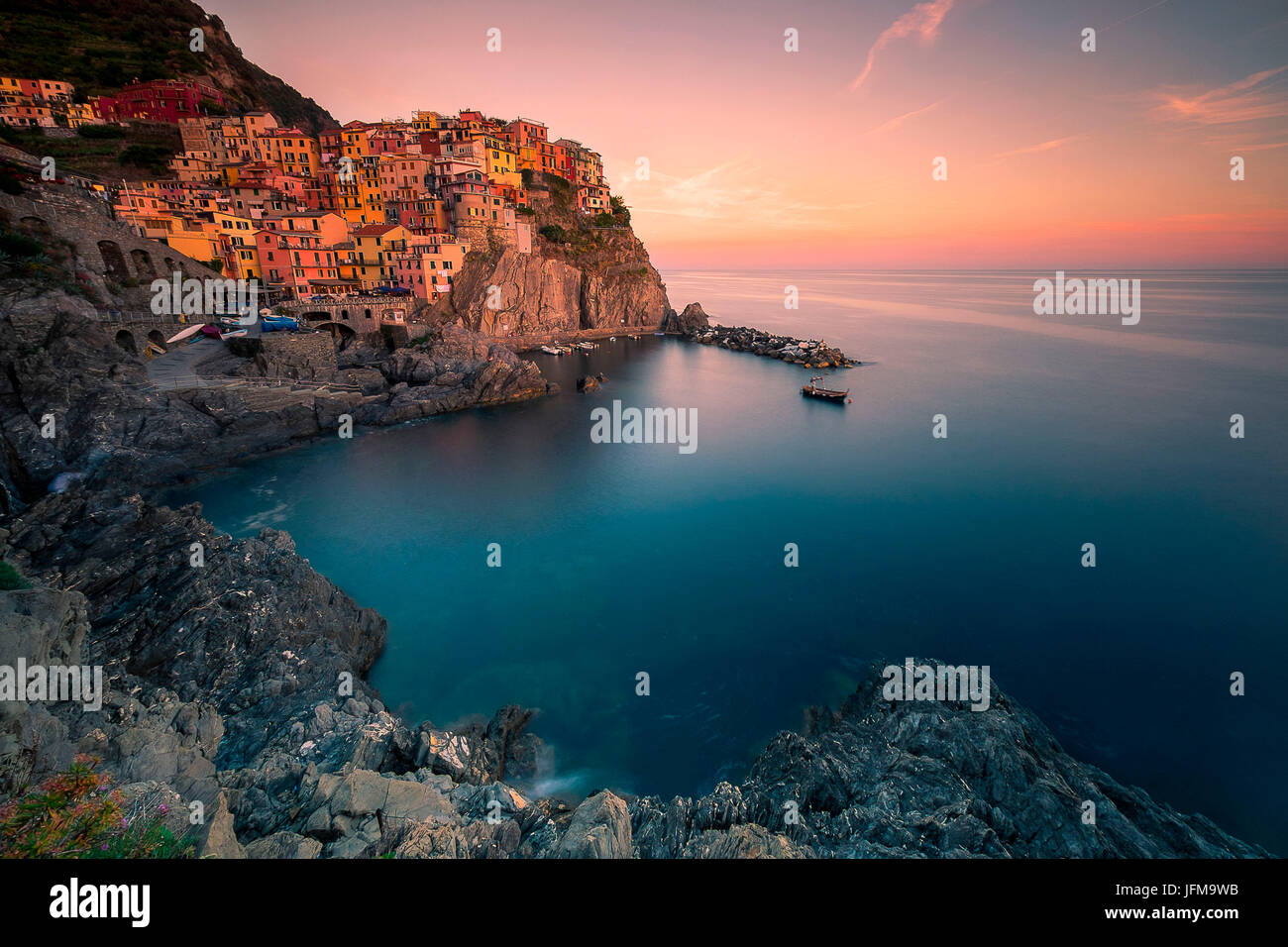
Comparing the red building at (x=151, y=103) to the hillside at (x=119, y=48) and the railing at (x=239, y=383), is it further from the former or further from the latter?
the railing at (x=239, y=383)

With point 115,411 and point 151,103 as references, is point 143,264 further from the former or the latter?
point 151,103

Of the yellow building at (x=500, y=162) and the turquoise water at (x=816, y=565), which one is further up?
the yellow building at (x=500, y=162)

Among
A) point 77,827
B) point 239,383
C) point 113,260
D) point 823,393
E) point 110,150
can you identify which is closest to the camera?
point 77,827

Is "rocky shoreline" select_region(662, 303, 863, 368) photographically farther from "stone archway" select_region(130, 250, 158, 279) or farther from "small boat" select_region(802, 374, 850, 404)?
"stone archway" select_region(130, 250, 158, 279)

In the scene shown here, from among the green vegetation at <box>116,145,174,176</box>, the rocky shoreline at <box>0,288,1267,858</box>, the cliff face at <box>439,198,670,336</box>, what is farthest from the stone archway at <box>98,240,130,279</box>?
the green vegetation at <box>116,145,174,176</box>

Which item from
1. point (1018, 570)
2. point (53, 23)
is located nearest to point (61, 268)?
point (1018, 570)

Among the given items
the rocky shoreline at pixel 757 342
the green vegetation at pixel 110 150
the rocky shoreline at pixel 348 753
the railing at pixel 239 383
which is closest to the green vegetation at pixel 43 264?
the railing at pixel 239 383

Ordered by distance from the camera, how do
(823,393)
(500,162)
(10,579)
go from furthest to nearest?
(500,162) → (823,393) → (10,579)

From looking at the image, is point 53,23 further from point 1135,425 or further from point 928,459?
point 1135,425

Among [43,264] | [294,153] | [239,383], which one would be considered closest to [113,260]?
[43,264]
